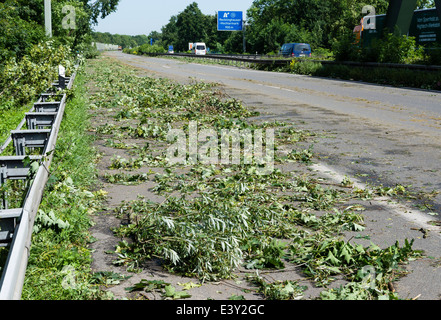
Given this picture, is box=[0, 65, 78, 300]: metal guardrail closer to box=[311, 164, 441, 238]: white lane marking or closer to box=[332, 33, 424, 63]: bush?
box=[311, 164, 441, 238]: white lane marking

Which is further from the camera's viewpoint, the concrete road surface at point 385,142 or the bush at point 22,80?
the bush at point 22,80

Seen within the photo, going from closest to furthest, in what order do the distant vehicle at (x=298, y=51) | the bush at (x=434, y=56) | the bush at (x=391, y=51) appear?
the bush at (x=434, y=56) < the bush at (x=391, y=51) < the distant vehicle at (x=298, y=51)

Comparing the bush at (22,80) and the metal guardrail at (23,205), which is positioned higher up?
the bush at (22,80)

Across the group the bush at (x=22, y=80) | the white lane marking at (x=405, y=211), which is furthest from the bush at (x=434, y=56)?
the white lane marking at (x=405, y=211)

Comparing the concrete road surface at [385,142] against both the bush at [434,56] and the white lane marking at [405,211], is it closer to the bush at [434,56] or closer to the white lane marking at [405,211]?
the white lane marking at [405,211]

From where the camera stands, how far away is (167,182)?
6.55m
